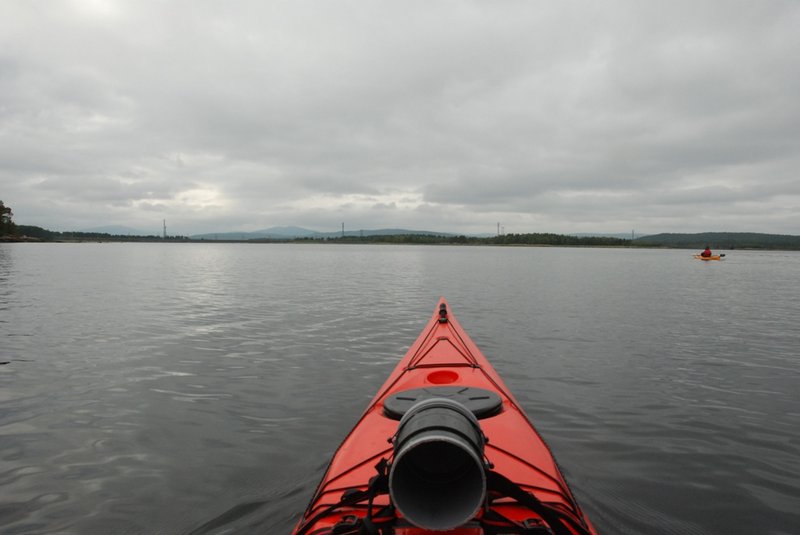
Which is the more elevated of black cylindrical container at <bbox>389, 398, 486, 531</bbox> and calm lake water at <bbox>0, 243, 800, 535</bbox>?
black cylindrical container at <bbox>389, 398, 486, 531</bbox>

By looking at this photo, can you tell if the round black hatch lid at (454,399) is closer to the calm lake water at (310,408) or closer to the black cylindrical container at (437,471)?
the black cylindrical container at (437,471)

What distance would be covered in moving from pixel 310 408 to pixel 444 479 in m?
5.87

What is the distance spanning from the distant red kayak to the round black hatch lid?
0.01 meters

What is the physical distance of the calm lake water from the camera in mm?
5285

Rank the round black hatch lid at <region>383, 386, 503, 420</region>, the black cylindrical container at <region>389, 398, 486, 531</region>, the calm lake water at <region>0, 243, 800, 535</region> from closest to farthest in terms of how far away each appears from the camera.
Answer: the black cylindrical container at <region>389, 398, 486, 531</region> → the round black hatch lid at <region>383, 386, 503, 420</region> → the calm lake water at <region>0, 243, 800, 535</region>

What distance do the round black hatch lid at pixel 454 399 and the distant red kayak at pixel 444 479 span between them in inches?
0.5

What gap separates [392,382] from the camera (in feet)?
21.1

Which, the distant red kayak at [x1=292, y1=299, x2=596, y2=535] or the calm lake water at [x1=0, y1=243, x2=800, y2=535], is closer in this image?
the distant red kayak at [x1=292, y1=299, x2=596, y2=535]

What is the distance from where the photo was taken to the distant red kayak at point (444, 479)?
8.74ft

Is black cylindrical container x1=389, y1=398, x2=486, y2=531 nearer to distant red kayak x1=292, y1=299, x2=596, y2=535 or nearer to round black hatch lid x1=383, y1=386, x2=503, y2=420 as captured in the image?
distant red kayak x1=292, y1=299, x2=596, y2=535

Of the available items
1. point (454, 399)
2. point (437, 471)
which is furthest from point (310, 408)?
point (437, 471)

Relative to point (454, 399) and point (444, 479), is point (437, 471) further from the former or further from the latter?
point (454, 399)

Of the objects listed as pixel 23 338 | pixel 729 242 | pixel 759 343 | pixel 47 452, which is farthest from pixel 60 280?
pixel 729 242

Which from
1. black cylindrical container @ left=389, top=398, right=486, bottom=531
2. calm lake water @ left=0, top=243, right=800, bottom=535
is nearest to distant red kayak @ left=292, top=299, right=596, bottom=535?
black cylindrical container @ left=389, top=398, right=486, bottom=531
